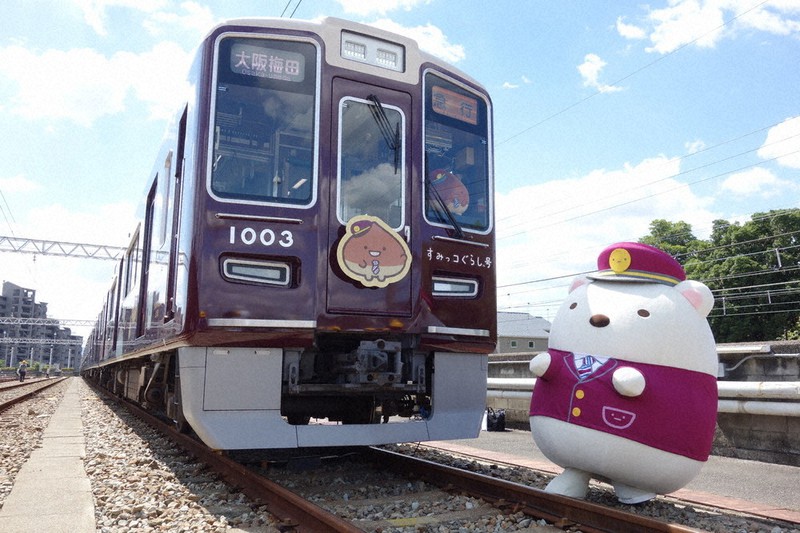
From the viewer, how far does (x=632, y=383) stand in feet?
13.4

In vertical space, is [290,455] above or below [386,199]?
below

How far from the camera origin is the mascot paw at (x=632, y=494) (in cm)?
441

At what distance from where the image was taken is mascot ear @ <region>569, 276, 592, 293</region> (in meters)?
4.94

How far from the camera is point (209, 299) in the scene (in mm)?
4668

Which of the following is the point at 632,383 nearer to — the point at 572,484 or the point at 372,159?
the point at 572,484

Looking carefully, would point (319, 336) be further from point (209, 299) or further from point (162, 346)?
point (162, 346)

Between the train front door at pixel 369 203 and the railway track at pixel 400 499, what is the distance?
1.35 metres

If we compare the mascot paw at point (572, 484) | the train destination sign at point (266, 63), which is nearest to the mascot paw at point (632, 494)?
the mascot paw at point (572, 484)

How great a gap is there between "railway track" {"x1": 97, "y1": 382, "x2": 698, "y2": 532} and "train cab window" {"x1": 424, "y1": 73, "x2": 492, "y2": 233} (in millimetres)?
2100

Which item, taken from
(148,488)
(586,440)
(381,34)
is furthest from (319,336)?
(381,34)

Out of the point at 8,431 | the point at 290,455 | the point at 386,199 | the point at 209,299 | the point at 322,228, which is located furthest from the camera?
the point at 8,431

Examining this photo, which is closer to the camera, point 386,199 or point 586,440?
point 586,440

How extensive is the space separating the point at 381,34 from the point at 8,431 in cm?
858

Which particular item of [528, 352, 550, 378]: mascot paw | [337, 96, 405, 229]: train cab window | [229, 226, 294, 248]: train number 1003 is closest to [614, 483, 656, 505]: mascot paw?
[528, 352, 550, 378]: mascot paw
